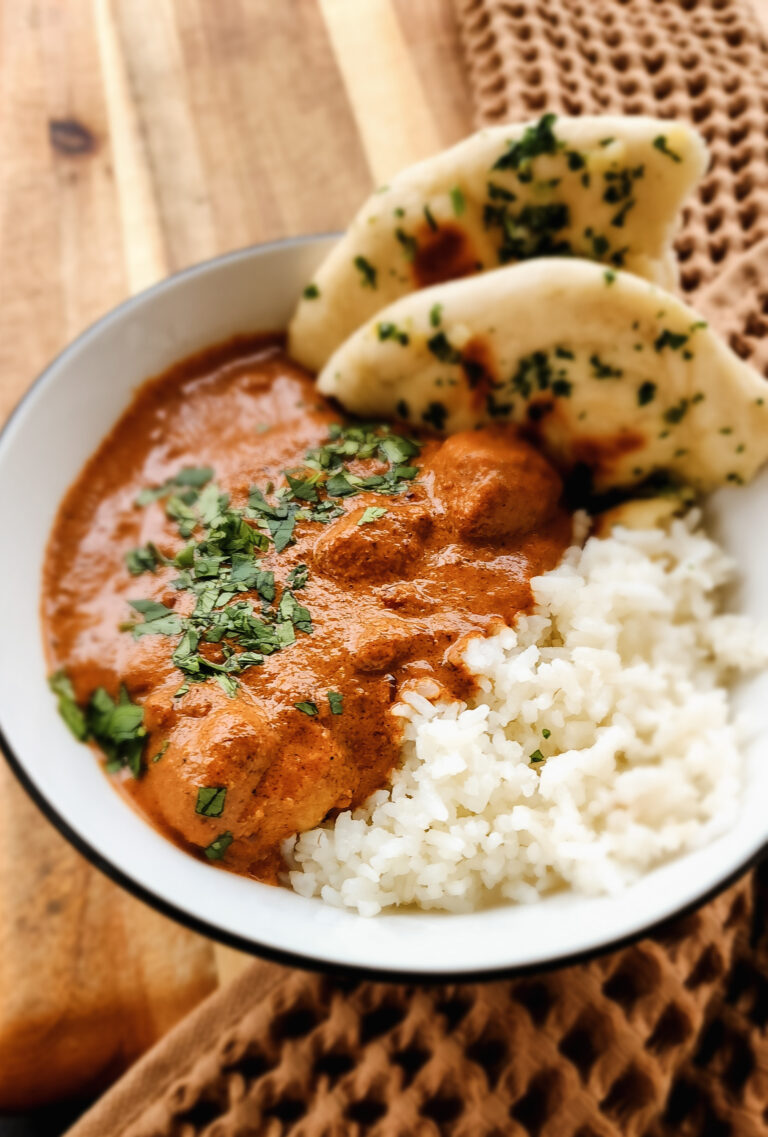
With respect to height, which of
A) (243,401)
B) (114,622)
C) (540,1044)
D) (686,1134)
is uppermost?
(243,401)

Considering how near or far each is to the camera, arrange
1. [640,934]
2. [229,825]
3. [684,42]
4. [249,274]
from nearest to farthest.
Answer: [640,934] → [229,825] → [249,274] → [684,42]

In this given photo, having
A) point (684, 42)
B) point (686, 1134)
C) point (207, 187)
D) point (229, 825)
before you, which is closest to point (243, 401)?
point (207, 187)

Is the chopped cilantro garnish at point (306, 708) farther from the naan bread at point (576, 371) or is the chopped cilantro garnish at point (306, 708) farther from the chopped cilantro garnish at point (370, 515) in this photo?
the naan bread at point (576, 371)

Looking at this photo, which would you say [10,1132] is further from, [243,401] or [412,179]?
[412,179]

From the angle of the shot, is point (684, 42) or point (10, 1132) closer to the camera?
point (10, 1132)

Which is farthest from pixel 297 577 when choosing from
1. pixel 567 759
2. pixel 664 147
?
pixel 664 147

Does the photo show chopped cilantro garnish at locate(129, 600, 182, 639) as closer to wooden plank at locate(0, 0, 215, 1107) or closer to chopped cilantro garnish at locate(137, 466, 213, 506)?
chopped cilantro garnish at locate(137, 466, 213, 506)

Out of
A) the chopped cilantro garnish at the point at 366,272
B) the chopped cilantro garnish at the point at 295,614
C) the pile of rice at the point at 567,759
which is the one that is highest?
the chopped cilantro garnish at the point at 366,272

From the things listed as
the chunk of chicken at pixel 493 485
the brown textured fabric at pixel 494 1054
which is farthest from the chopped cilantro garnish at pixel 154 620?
the brown textured fabric at pixel 494 1054
